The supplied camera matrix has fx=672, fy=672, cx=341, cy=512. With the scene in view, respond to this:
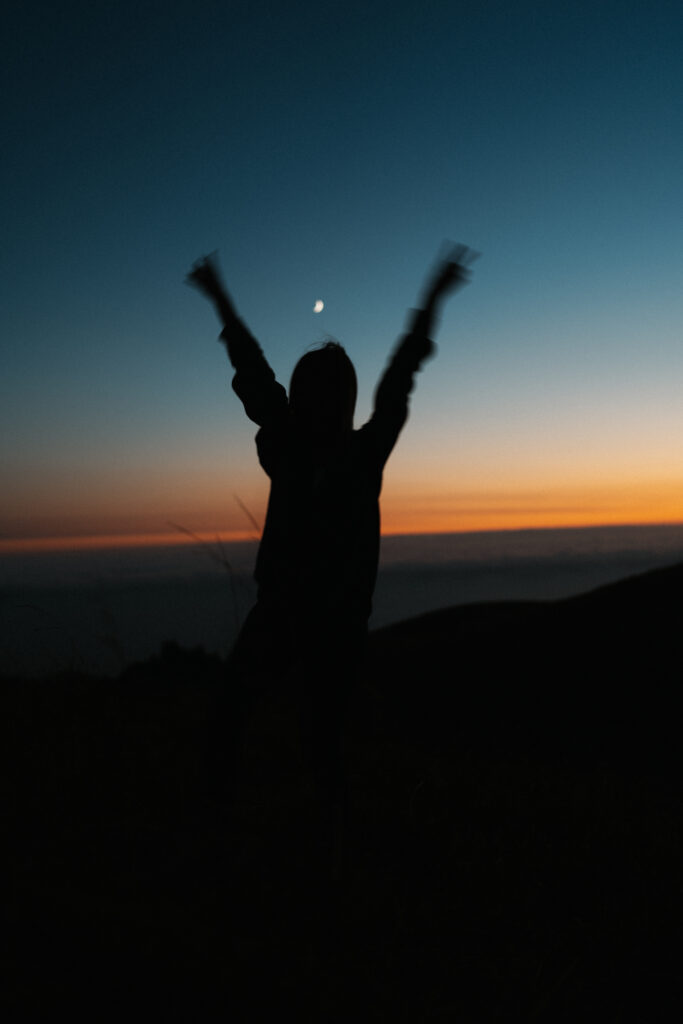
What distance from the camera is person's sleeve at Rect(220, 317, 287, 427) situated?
215 centimetres

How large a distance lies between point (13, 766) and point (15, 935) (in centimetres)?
130

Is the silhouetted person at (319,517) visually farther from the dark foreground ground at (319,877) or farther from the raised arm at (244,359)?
the dark foreground ground at (319,877)

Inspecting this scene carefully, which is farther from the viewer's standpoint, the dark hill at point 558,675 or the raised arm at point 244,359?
the dark hill at point 558,675

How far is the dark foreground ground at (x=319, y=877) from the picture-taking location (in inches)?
70.6

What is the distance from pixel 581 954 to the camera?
206 cm

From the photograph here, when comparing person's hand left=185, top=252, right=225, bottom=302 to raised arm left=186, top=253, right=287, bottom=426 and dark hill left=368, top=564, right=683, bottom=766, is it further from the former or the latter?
dark hill left=368, top=564, right=683, bottom=766

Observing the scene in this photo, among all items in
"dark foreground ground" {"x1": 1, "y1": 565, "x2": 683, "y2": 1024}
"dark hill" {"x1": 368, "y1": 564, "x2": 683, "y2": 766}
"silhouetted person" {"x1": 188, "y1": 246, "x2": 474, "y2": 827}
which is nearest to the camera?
"dark foreground ground" {"x1": 1, "y1": 565, "x2": 683, "y2": 1024}

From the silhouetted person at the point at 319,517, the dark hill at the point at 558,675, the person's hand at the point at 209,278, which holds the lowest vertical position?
the dark hill at the point at 558,675

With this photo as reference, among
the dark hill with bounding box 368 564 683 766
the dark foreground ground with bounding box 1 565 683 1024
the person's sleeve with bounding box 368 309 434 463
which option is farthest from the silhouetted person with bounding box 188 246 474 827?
the dark hill with bounding box 368 564 683 766

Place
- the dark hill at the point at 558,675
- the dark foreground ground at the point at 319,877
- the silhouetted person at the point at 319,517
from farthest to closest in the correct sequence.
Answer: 1. the dark hill at the point at 558,675
2. the silhouetted person at the point at 319,517
3. the dark foreground ground at the point at 319,877

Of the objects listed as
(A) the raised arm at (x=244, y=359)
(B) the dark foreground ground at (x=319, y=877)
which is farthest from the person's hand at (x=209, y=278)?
(B) the dark foreground ground at (x=319, y=877)

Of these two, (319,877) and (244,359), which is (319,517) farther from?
(319,877)

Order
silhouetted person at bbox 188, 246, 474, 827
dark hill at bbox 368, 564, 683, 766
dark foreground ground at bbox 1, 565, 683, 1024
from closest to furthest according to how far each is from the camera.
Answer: dark foreground ground at bbox 1, 565, 683, 1024
silhouetted person at bbox 188, 246, 474, 827
dark hill at bbox 368, 564, 683, 766

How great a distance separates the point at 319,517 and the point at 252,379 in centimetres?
50
